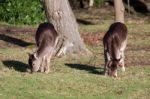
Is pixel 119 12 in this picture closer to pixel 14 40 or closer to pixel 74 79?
pixel 14 40

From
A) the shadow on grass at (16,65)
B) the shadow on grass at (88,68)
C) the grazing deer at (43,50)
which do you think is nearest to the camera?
the grazing deer at (43,50)

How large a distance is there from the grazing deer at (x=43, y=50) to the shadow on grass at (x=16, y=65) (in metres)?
0.59

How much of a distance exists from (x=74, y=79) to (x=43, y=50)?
74.7 inches

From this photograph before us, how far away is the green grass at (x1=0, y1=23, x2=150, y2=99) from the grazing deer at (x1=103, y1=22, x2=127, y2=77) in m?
0.30

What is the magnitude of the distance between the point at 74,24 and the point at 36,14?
35.2ft

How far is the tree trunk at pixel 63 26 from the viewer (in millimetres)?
20750

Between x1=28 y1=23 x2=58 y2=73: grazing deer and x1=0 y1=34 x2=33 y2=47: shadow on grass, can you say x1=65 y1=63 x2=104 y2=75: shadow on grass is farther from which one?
x1=0 y1=34 x2=33 y2=47: shadow on grass

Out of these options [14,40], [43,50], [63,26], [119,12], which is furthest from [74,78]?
[119,12]

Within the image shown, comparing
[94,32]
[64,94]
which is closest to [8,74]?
[64,94]

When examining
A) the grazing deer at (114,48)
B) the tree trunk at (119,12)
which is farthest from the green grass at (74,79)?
the tree trunk at (119,12)

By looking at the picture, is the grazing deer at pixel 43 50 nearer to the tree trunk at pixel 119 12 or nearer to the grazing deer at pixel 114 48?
the grazing deer at pixel 114 48

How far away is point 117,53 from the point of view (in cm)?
1617

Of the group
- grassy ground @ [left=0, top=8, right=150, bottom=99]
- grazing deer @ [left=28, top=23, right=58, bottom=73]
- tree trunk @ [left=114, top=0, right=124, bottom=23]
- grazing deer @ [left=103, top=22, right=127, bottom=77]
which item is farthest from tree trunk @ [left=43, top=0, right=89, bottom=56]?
tree trunk @ [left=114, top=0, right=124, bottom=23]

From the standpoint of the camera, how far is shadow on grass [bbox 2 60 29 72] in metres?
17.2
